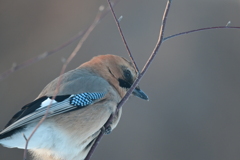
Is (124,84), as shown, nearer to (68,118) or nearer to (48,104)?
(68,118)

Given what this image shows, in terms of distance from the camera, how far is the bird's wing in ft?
10.5

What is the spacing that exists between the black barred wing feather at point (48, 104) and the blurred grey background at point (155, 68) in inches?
92.1

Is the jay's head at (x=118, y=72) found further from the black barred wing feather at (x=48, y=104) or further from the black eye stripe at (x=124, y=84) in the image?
the black barred wing feather at (x=48, y=104)

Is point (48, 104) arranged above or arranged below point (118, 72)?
above

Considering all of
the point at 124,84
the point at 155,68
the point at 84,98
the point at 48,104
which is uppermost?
the point at 48,104

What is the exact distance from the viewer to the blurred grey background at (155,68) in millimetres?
5941

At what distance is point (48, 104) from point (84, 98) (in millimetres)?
396

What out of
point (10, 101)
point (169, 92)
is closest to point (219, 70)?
point (169, 92)

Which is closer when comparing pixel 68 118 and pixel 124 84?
pixel 68 118

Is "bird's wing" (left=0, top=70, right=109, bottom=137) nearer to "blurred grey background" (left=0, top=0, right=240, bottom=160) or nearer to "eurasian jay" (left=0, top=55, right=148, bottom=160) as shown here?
"eurasian jay" (left=0, top=55, right=148, bottom=160)

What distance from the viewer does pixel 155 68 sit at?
Result: 6352 mm

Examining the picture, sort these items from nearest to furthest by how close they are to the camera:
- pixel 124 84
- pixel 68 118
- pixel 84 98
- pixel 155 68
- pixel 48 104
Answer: pixel 48 104 < pixel 68 118 < pixel 84 98 < pixel 124 84 < pixel 155 68

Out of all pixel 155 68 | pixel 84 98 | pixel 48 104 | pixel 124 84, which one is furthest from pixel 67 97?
pixel 155 68

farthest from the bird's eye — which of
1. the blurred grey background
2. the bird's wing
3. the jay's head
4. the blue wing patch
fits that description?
the blurred grey background
